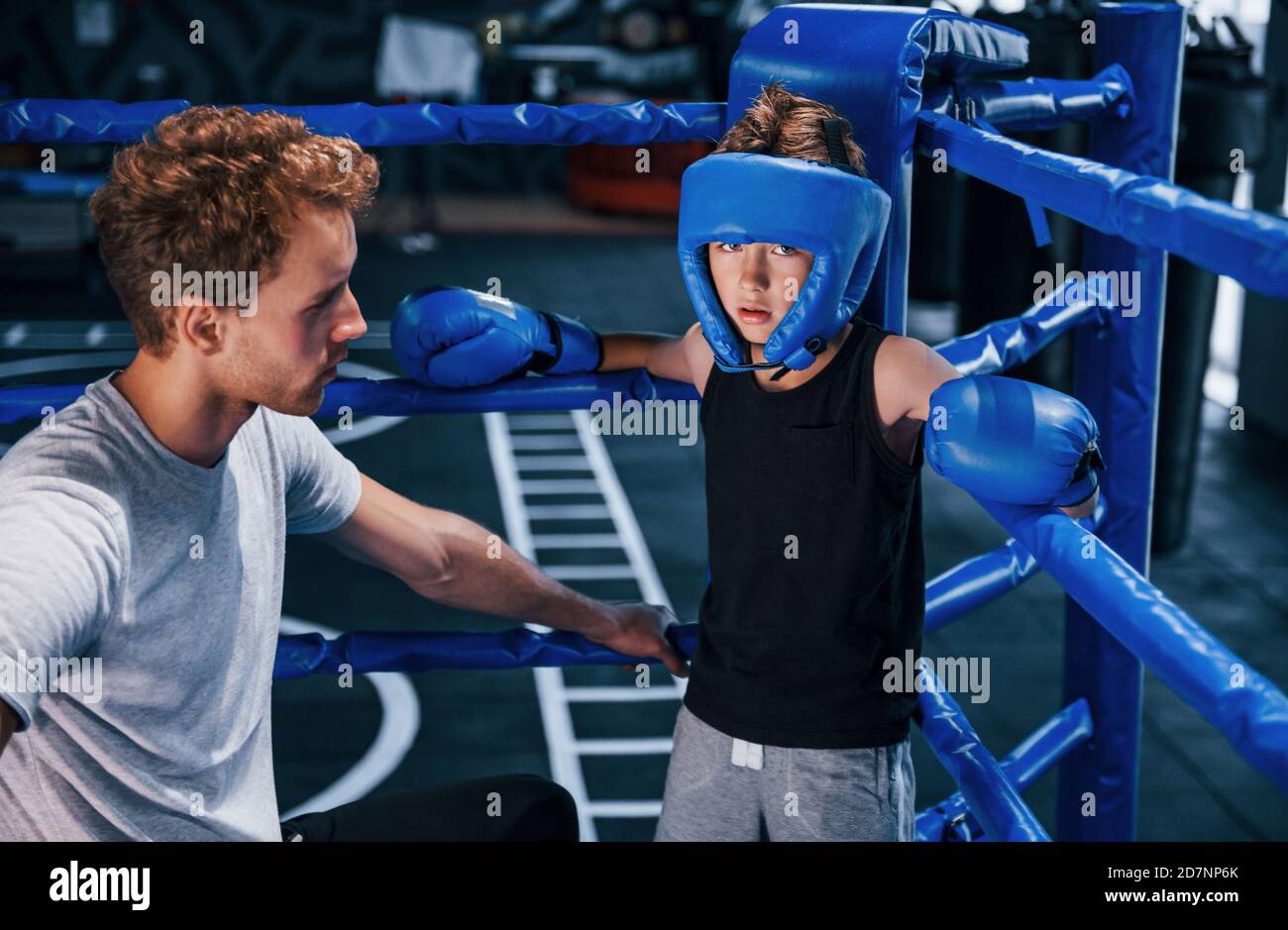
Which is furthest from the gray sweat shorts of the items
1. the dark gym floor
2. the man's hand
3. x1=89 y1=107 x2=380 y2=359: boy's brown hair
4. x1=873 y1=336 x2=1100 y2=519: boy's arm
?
the dark gym floor

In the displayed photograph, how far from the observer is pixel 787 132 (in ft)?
4.70

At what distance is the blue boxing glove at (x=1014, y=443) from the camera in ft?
3.78

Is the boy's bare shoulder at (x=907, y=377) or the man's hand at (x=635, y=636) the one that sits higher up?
the boy's bare shoulder at (x=907, y=377)

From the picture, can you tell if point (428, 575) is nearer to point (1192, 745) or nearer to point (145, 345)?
point (145, 345)

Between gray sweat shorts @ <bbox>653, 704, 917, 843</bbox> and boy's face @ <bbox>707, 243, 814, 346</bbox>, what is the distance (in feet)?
1.47

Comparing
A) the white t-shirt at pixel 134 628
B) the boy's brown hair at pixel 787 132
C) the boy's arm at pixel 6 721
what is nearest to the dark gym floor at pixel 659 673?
the white t-shirt at pixel 134 628

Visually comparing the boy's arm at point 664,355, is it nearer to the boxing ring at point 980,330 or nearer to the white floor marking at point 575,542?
the boxing ring at point 980,330

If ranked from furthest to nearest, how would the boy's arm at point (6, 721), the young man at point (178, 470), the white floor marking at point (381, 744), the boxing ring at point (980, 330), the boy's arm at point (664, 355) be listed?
1. the white floor marking at point (381, 744)
2. the boy's arm at point (664, 355)
3. the boxing ring at point (980, 330)
4. the young man at point (178, 470)
5. the boy's arm at point (6, 721)

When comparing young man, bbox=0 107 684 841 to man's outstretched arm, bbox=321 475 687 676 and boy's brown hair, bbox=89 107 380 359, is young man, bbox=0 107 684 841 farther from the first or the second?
man's outstretched arm, bbox=321 475 687 676

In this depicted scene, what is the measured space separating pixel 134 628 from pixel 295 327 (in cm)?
32

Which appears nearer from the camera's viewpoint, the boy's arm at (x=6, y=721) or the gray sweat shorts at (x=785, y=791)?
the boy's arm at (x=6, y=721)

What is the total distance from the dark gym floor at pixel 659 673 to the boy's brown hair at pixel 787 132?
1.86m

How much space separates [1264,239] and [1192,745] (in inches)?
115

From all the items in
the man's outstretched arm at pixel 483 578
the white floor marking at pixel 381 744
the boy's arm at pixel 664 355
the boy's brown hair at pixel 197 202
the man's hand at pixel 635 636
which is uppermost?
the boy's brown hair at pixel 197 202
